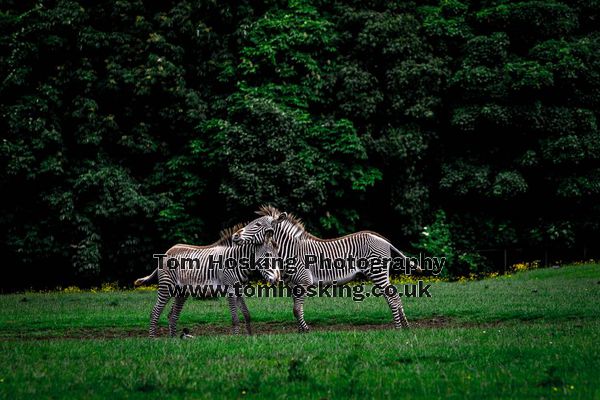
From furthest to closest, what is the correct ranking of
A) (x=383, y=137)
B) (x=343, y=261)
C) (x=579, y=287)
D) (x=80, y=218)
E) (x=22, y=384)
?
(x=383, y=137) < (x=80, y=218) < (x=579, y=287) < (x=343, y=261) < (x=22, y=384)

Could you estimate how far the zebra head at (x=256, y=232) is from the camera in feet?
51.8

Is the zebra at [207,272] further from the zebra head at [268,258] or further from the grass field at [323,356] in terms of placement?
the grass field at [323,356]

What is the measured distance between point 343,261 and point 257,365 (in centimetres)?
689

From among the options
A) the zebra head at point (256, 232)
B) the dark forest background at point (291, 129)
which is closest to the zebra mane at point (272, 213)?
the zebra head at point (256, 232)

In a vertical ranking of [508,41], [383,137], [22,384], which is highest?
[508,41]

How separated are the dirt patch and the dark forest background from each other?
1395 cm

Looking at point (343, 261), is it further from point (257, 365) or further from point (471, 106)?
point (471, 106)

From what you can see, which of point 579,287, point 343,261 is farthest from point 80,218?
point 579,287

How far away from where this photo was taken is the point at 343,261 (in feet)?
54.8

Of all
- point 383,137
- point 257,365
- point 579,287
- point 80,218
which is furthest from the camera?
point 383,137

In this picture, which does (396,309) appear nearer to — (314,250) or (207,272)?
(314,250)

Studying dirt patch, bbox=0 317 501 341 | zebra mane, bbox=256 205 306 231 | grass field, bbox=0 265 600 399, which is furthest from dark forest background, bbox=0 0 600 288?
zebra mane, bbox=256 205 306 231

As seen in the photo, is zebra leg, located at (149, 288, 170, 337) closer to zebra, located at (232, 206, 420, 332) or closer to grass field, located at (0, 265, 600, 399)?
grass field, located at (0, 265, 600, 399)

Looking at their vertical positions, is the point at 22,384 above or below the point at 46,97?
below
